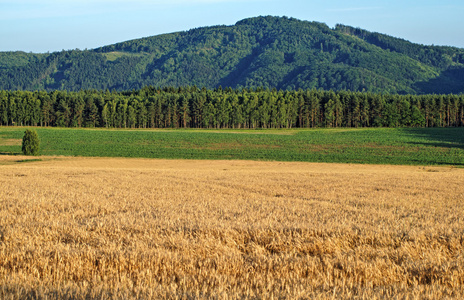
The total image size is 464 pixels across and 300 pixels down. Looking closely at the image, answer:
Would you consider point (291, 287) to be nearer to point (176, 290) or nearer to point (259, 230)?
point (176, 290)

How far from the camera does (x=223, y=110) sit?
150m

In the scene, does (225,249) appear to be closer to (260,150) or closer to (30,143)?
(30,143)

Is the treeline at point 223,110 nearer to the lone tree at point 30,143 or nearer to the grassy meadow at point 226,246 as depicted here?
the lone tree at point 30,143

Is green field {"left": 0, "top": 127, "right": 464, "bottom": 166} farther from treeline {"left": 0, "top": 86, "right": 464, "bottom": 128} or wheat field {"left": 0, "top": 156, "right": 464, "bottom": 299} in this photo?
treeline {"left": 0, "top": 86, "right": 464, "bottom": 128}

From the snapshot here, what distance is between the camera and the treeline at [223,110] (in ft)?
487

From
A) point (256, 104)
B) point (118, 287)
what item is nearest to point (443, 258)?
Result: point (118, 287)

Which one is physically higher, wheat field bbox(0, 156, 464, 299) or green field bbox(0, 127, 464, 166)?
wheat field bbox(0, 156, 464, 299)

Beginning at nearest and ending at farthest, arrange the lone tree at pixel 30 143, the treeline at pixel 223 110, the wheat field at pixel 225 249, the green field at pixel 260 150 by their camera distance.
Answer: the wheat field at pixel 225 249
the lone tree at pixel 30 143
the green field at pixel 260 150
the treeline at pixel 223 110

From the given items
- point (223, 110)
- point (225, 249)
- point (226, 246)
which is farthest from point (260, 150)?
point (223, 110)

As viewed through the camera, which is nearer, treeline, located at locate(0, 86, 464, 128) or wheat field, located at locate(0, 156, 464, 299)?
wheat field, located at locate(0, 156, 464, 299)

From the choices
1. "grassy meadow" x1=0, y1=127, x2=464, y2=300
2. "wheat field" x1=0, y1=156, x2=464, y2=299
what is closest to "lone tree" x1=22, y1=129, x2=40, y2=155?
"grassy meadow" x1=0, y1=127, x2=464, y2=300

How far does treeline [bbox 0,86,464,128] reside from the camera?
148 metres

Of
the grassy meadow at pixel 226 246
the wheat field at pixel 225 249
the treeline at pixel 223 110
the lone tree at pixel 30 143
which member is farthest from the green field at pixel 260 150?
the treeline at pixel 223 110

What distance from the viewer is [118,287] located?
6219 millimetres
